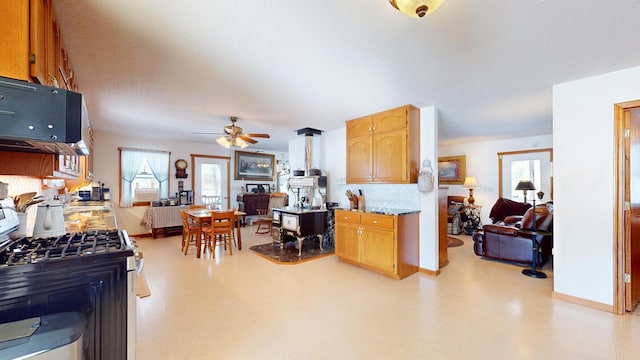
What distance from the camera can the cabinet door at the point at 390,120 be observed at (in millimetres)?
3627

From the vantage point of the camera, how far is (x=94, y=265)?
127 centimetres

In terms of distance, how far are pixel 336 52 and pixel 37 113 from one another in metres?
1.87

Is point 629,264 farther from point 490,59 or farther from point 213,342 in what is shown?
point 213,342

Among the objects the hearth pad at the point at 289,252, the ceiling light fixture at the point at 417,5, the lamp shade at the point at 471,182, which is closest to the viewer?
the ceiling light fixture at the point at 417,5

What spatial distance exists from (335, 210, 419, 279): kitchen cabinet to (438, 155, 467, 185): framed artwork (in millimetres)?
4002

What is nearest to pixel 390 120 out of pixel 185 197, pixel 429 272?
pixel 429 272

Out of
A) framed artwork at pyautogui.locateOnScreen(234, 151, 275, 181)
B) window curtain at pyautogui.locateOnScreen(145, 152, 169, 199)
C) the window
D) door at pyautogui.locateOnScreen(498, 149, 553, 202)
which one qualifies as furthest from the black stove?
door at pyautogui.locateOnScreen(498, 149, 553, 202)

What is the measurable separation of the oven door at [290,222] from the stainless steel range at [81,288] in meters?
3.18

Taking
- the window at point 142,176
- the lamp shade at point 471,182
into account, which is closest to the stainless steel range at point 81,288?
the window at point 142,176

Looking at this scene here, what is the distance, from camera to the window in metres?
5.90

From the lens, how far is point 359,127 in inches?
167

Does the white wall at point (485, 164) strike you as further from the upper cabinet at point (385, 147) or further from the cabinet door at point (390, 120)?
the cabinet door at point (390, 120)

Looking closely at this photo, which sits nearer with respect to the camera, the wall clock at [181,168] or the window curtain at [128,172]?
the window curtain at [128,172]

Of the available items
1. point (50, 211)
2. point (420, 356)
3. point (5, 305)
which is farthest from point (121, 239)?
point (420, 356)
